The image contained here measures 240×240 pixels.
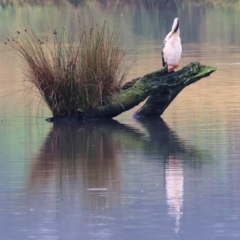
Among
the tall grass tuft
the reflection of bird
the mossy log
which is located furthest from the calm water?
the reflection of bird

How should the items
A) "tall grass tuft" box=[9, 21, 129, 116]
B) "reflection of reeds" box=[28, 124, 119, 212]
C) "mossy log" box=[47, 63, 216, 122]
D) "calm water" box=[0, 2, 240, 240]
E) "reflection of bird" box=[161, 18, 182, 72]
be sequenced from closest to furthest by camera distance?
"calm water" box=[0, 2, 240, 240]
"reflection of reeds" box=[28, 124, 119, 212]
"tall grass tuft" box=[9, 21, 129, 116]
"mossy log" box=[47, 63, 216, 122]
"reflection of bird" box=[161, 18, 182, 72]

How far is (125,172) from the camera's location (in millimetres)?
8289

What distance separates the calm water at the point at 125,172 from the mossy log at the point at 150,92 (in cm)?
20

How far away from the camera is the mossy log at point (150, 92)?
38.8 feet

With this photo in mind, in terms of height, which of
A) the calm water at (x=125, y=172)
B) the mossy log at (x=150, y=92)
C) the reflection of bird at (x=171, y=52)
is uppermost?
the reflection of bird at (x=171, y=52)

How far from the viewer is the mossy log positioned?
1182 centimetres

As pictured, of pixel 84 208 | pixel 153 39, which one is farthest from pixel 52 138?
pixel 153 39

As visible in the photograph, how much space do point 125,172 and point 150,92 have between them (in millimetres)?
3704

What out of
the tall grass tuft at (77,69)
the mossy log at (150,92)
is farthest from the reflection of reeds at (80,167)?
the mossy log at (150,92)

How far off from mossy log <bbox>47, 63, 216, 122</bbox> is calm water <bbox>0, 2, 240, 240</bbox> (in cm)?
20

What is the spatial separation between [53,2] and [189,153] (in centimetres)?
4574

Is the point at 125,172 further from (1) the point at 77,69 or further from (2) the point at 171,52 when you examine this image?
(2) the point at 171,52

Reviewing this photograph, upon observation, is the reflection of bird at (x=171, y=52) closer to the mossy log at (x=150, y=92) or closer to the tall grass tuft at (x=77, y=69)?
the mossy log at (x=150, y=92)

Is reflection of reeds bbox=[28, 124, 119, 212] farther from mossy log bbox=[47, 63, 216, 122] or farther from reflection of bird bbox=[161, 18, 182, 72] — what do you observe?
reflection of bird bbox=[161, 18, 182, 72]
